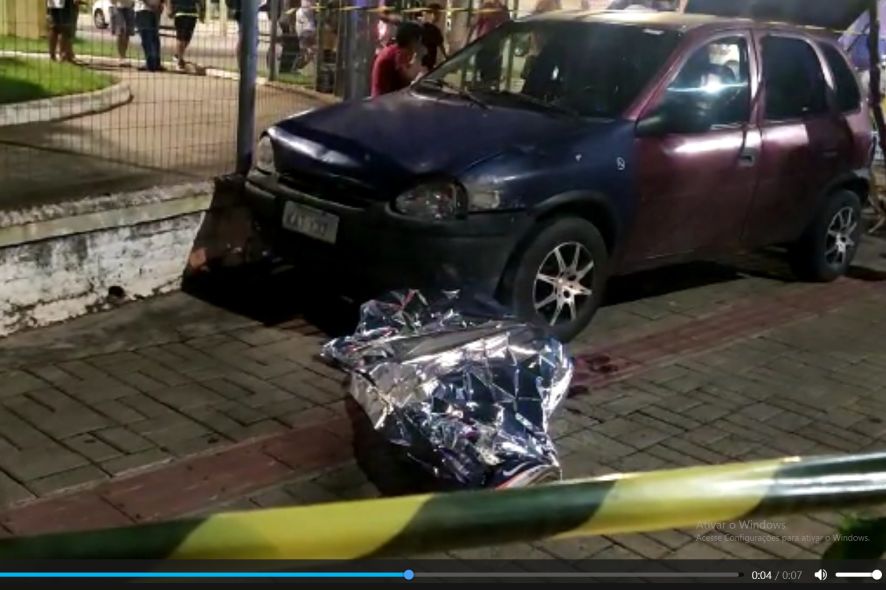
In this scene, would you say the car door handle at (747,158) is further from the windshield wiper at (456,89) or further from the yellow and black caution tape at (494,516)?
the yellow and black caution tape at (494,516)

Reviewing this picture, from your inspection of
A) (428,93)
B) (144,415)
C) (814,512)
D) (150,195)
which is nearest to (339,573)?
(814,512)

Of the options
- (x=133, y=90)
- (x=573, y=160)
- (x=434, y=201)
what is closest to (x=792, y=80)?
(x=573, y=160)

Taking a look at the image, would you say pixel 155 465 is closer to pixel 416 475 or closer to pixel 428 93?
pixel 416 475

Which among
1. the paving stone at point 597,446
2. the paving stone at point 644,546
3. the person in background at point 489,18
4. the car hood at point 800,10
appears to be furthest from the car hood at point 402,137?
the car hood at point 800,10

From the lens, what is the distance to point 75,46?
7508 millimetres

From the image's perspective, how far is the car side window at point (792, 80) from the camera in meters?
7.15

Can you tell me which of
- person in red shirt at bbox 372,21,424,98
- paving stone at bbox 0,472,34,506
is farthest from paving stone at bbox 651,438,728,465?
person in red shirt at bbox 372,21,424,98

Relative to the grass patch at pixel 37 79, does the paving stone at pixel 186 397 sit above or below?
below

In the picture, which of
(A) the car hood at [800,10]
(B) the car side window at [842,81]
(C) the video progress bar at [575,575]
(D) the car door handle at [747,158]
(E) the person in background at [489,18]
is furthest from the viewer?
(A) the car hood at [800,10]

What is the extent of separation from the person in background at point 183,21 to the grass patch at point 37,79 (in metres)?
0.47

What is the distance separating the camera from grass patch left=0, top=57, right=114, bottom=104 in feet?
23.8

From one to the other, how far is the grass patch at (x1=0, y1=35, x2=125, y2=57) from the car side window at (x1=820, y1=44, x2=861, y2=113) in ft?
15.6

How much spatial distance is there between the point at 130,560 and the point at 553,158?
15.2 ft

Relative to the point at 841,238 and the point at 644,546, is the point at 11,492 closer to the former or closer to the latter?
the point at 644,546
